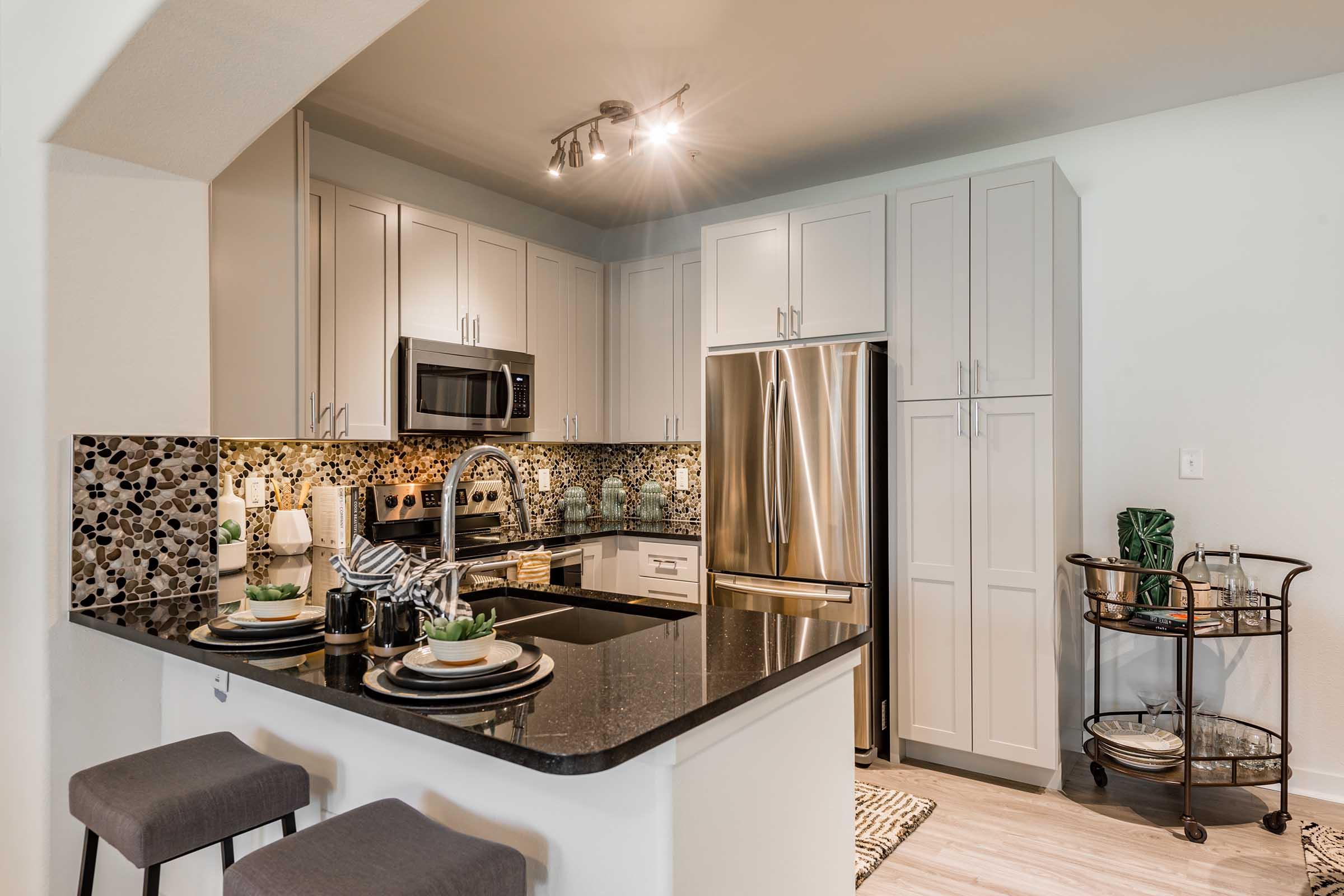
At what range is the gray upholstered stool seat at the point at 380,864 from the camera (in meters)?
1.14

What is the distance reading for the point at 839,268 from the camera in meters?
3.42

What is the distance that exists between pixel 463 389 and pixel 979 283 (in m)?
2.27

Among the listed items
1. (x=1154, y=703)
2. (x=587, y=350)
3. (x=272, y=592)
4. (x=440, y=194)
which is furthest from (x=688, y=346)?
(x=272, y=592)

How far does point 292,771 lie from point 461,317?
2486 mm

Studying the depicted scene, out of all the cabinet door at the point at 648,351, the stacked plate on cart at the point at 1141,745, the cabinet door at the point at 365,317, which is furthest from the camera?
the cabinet door at the point at 648,351

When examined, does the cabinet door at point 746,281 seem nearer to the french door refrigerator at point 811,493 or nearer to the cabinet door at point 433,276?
the french door refrigerator at point 811,493

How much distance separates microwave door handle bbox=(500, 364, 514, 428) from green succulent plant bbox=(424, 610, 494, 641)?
2.53m

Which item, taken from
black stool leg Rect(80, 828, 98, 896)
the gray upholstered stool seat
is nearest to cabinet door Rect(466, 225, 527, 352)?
black stool leg Rect(80, 828, 98, 896)

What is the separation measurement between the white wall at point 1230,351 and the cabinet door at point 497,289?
2.50m

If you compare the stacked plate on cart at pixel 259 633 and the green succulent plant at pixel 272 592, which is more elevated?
the green succulent plant at pixel 272 592

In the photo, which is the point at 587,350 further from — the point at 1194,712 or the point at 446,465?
the point at 1194,712

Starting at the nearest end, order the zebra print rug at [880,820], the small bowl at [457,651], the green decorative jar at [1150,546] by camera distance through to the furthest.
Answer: the small bowl at [457,651], the zebra print rug at [880,820], the green decorative jar at [1150,546]

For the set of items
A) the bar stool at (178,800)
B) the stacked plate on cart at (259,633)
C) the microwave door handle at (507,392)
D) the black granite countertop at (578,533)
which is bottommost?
the bar stool at (178,800)

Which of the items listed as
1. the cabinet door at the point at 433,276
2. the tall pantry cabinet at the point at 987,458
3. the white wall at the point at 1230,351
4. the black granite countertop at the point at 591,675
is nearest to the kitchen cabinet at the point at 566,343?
the cabinet door at the point at 433,276
